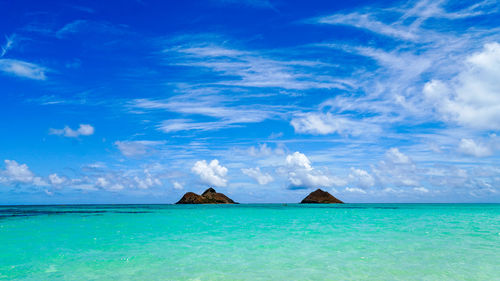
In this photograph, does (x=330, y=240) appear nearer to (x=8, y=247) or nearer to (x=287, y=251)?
(x=287, y=251)

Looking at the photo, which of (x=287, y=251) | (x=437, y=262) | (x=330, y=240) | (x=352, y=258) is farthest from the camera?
(x=330, y=240)

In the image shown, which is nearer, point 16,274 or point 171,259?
point 16,274

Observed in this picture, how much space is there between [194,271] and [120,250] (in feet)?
26.1

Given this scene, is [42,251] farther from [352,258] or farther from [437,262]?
[437,262]

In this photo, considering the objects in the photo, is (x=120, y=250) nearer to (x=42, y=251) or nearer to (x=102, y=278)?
(x=42, y=251)

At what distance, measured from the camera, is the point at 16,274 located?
1524cm

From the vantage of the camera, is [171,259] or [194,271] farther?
[171,259]

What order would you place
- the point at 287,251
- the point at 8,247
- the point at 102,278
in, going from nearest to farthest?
1. the point at 102,278
2. the point at 287,251
3. the point at 8,247

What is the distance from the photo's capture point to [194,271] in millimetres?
15312

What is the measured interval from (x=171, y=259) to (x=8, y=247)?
1312 cm

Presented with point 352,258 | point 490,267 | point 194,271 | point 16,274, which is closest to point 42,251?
point 16,274

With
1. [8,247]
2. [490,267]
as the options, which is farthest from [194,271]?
→ [8,247]

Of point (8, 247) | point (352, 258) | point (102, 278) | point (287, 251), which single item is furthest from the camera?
point (8, 247)

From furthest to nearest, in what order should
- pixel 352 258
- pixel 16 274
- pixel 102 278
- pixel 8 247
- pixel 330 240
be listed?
pixel 330 240
pixel 8 247
pixel 352 258
pixel 16 274
pixel 102 278
